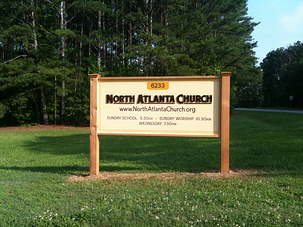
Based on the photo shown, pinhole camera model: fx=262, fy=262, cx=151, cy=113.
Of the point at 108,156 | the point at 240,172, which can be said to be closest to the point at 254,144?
the point at 240,172

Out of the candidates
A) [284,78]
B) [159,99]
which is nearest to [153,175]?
[159,99]

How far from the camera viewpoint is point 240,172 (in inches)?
236

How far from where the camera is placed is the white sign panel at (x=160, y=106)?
19.4 ft

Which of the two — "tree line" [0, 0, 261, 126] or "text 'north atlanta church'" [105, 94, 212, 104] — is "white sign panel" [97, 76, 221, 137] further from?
"tree line" [0, 0, 261, 126]

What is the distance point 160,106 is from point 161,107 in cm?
3

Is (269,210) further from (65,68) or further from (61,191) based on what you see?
(65,68)

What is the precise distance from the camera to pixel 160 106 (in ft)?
19.9

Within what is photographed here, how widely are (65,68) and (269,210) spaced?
20249 millimetres

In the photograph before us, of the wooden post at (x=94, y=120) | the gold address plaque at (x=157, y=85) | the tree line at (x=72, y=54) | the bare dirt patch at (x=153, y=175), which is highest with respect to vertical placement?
the tree line at (x=72, y=54)

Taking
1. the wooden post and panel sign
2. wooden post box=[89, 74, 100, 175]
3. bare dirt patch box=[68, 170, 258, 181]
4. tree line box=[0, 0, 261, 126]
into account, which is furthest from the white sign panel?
tree line box=[0, 0, 261, 126]

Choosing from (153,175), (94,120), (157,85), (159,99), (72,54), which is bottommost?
(153,175)

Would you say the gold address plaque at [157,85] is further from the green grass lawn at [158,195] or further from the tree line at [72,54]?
the tree line at [72,54]

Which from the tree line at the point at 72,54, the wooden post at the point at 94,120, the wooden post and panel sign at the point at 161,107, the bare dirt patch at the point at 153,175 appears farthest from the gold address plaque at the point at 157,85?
the tree line at the point at 72,54

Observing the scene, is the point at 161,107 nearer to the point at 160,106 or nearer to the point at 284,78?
the point at 160,106
